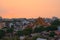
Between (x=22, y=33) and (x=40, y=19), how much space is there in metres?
9.26

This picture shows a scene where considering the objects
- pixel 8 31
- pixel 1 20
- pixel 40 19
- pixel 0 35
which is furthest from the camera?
pixel 1 20

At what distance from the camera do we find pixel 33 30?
23984 mm

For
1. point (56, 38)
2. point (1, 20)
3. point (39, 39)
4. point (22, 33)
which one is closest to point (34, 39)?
point (39, 39)

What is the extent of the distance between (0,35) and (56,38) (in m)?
3.64

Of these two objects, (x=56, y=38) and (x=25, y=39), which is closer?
(x=25, y=39)

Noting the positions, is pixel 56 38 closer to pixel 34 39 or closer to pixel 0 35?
pixel 34 39

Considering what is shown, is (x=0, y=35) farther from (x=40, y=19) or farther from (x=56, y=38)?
(x=40, y=19)

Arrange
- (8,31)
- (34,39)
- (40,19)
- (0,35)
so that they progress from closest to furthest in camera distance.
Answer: (34,39) < (0,35) < (8,31) < (40,19)

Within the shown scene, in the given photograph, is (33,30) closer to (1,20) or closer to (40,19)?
(40,19)

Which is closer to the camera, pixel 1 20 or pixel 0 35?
pixel 0 35

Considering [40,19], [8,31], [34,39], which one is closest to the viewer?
[34,39]

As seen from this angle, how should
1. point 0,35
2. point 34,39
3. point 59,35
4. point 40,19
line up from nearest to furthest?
point 34,39
point 0,35
point 59,35
point 40,19

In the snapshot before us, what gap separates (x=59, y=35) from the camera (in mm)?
21562

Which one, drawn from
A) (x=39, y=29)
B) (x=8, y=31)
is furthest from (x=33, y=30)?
(x=8, y=31)
